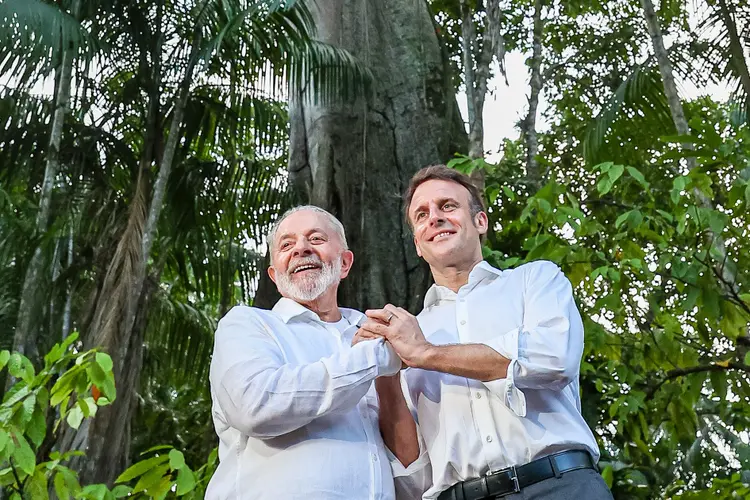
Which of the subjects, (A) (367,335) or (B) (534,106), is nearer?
(A) (367,335)

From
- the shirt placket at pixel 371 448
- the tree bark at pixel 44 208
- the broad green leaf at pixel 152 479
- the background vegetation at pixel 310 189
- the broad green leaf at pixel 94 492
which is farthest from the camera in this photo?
the tree bark at pixel 44 208

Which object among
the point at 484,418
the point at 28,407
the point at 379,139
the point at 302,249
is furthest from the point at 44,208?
the point at 484,418

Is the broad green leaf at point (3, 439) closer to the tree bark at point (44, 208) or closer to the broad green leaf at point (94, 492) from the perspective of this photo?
the broad green leaf at point (94, 492)

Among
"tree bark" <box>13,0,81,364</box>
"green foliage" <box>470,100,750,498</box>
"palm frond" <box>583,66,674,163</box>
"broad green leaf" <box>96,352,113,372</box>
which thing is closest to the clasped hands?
"broad green leaf" <box>96,352,113,372</box>

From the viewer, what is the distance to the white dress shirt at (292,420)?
7.29ft

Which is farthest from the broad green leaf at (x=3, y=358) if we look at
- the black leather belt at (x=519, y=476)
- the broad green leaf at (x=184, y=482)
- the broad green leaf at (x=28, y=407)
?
the black leather belt at (x=519, y=476)

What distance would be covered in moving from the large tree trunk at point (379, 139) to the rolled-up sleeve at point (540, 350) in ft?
10.6

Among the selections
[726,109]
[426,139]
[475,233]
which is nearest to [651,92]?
[426,139]

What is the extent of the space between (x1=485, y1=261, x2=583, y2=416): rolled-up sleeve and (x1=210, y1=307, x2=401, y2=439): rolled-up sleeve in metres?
0.29

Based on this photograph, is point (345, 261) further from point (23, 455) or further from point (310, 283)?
point (23, 455)

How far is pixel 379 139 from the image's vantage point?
645 cm

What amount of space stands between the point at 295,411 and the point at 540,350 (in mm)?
600

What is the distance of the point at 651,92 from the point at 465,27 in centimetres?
222

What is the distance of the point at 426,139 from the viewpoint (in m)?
6.42
